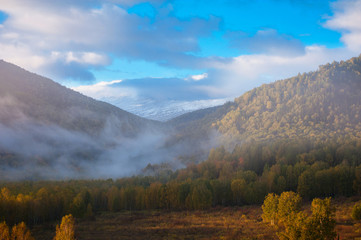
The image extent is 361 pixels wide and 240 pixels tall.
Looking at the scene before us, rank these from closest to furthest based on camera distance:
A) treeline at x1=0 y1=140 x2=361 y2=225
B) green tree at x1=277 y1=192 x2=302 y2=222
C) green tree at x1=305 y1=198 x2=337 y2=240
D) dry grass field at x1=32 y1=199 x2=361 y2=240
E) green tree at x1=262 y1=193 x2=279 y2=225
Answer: green tree at x1=305 y1=198 x2=337 y2=240
green tree at x1=277 y1=192 x2=302 y2=222
dry grass field at x1=32 y1=199 x2=361 y2=240
green tree at x1=262 y1=193 x2=279 y2=225
treeline at x1=0 y1=140 x2=361 y2=225

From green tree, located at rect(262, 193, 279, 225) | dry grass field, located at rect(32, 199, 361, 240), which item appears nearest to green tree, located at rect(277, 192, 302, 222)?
green tree, located at rect(262, 193, 279, 225)

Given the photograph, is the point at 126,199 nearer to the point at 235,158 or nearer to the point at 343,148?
the point at 235,158

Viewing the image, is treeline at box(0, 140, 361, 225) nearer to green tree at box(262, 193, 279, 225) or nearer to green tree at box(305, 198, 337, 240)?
green tree at box(262, 193, 279, 225)

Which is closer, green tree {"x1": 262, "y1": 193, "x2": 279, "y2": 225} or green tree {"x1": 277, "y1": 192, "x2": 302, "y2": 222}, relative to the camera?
green tree {"x1": 277, "y1": 192, "x2": 302, "y2": 222}

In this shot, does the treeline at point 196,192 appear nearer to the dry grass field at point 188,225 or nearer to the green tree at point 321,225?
the dry grass field at point 188,225

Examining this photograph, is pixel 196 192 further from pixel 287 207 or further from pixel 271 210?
pixel 287 207

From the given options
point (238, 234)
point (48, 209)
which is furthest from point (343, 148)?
point (48, 209)

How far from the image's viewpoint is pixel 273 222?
80125 mm

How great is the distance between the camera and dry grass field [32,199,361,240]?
7189cm

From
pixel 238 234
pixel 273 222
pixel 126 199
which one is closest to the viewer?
pixel 238 234

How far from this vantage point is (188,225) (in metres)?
91.2

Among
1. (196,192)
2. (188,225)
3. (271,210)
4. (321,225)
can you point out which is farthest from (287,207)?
(196,192)

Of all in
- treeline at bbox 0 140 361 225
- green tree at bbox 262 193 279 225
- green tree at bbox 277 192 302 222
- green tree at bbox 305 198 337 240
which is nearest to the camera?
green tree at bbox 305 198 337 240

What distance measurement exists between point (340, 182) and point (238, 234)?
237ft
